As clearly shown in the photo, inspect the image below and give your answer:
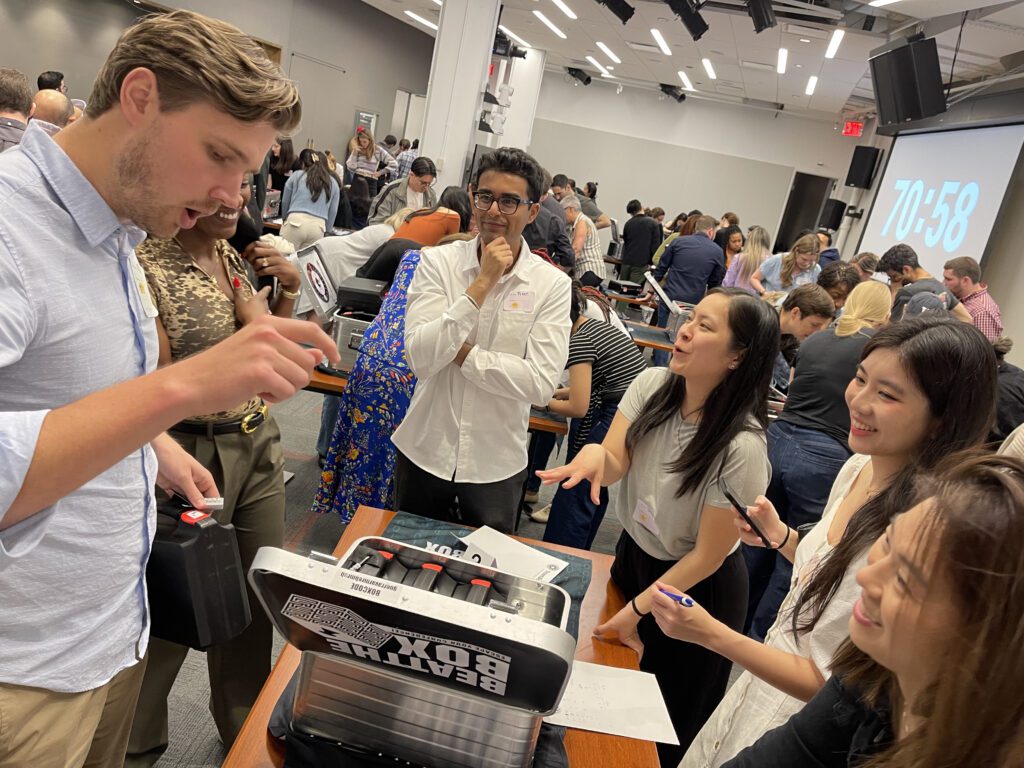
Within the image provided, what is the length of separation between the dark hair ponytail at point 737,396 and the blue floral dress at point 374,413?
1.36m

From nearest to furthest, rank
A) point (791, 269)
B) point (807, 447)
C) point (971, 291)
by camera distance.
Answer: point (807, 447), point (971, 291), point (791, 269)

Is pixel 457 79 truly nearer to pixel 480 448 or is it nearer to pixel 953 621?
pixel 480 448

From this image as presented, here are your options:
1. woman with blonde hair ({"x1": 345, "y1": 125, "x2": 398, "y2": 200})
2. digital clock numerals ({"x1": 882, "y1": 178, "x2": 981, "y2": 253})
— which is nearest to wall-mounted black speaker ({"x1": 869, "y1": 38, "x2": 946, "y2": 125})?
digital clock numerals ({"x1": 882, "y1": 178, "x2": 981, "y2": 253})

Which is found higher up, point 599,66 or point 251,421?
point 599,66

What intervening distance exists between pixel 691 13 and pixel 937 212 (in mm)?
3953

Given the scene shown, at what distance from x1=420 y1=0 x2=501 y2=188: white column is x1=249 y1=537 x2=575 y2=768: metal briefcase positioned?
712cm

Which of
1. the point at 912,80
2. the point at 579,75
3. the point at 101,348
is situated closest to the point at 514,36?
the point at 579,75

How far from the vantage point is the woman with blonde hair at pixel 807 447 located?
311cm

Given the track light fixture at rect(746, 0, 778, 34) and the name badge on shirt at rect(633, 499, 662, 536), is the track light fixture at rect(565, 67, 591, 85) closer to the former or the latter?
the track light fixture at rect(746, 0, 778, 34)

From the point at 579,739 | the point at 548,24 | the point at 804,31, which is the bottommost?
the point at 579,739

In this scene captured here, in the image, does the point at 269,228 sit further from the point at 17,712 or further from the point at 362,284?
the point at 17,712

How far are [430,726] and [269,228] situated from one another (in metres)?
6.26

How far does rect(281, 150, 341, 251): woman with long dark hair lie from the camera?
239 inches

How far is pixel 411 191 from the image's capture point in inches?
243
